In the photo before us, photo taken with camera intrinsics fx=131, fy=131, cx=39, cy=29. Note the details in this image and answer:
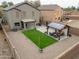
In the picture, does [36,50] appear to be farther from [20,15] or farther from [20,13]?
[20,13]

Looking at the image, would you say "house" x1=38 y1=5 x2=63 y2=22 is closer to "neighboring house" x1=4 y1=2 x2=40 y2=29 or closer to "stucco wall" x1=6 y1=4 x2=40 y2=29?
"stucco wall" x1=6 y1=4 x2=40 y2=29

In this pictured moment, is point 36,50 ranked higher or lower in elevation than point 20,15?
lower

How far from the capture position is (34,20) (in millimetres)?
→ 30375

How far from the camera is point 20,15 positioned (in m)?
29.6

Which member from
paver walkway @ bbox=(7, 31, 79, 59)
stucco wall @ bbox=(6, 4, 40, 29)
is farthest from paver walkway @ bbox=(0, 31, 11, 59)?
stucco wall @ bbox=(6, 4, 40, 29)

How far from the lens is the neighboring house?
28.7 metres

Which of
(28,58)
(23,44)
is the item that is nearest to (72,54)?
(28,58)

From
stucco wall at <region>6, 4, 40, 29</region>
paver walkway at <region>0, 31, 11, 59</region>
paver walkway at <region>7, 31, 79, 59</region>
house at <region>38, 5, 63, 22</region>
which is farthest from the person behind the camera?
house at <region>38, 5, 63, 22</region>

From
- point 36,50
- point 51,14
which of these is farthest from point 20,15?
point 36,50

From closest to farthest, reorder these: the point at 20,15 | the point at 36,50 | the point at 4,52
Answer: the point at 36,50, the point at 4,52, the point at 20,15

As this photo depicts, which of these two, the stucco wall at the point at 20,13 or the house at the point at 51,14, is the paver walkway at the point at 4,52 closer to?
the stucco wall at the point at 20,13

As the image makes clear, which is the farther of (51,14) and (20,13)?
(51,14)

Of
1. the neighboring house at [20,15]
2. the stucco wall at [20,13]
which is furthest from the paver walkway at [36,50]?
the stucco wall at [20,13]

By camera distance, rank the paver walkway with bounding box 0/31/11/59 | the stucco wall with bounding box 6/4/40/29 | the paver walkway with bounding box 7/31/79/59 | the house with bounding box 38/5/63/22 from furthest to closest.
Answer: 1. the house with bounding box 38/5/63/22
2. the stucco wall with bounding box 6/4/40/29
3. the paver walkway with bounding box 0/31/11/59
4. the paver walkway with bounding box 7/31/79/59
